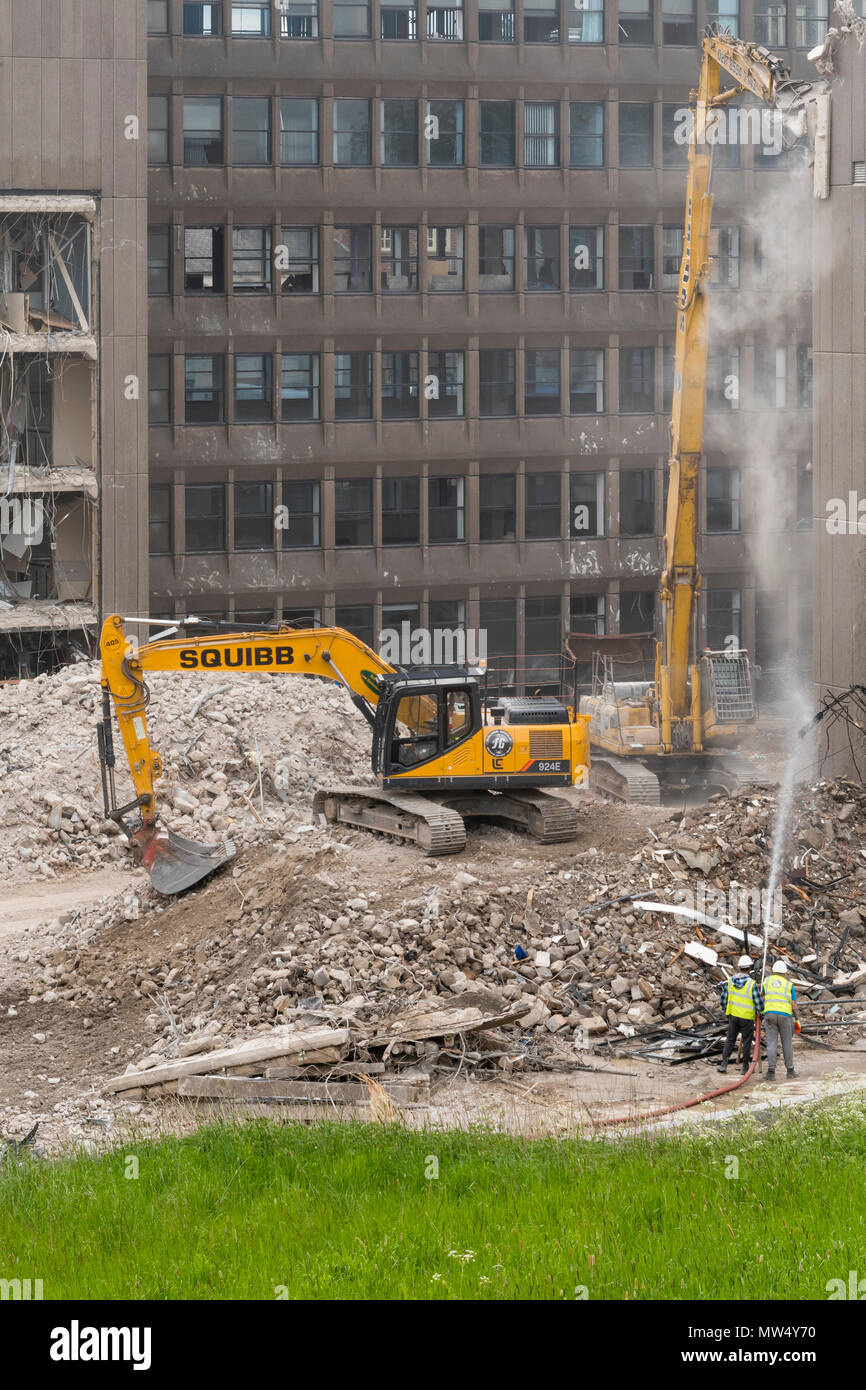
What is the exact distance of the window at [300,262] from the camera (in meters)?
45.8

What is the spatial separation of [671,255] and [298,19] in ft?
39.2

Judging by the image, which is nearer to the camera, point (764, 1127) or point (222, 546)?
point (764, 1127)

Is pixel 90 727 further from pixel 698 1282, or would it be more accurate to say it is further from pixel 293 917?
pixel 698 1282

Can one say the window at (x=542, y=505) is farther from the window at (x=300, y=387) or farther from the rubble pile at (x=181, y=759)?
the rubble pile at (x=181, y=759)

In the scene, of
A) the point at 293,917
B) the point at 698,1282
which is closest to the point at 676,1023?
the point at 293,917

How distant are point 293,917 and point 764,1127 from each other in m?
7.49

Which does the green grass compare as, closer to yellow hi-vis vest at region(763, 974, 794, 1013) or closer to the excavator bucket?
yellow hi-vis vest at region(763, 974, 794, 1013)

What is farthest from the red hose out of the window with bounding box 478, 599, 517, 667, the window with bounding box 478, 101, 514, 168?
the window with bounding box 478, 101, 514, 168

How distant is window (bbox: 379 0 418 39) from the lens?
4591 centimetres

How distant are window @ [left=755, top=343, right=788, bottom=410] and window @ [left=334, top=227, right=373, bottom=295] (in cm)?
1126

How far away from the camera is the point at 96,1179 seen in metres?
12.1

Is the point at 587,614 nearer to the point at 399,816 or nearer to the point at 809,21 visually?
the point at 809,21

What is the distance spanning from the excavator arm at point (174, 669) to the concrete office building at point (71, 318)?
1685 cm
